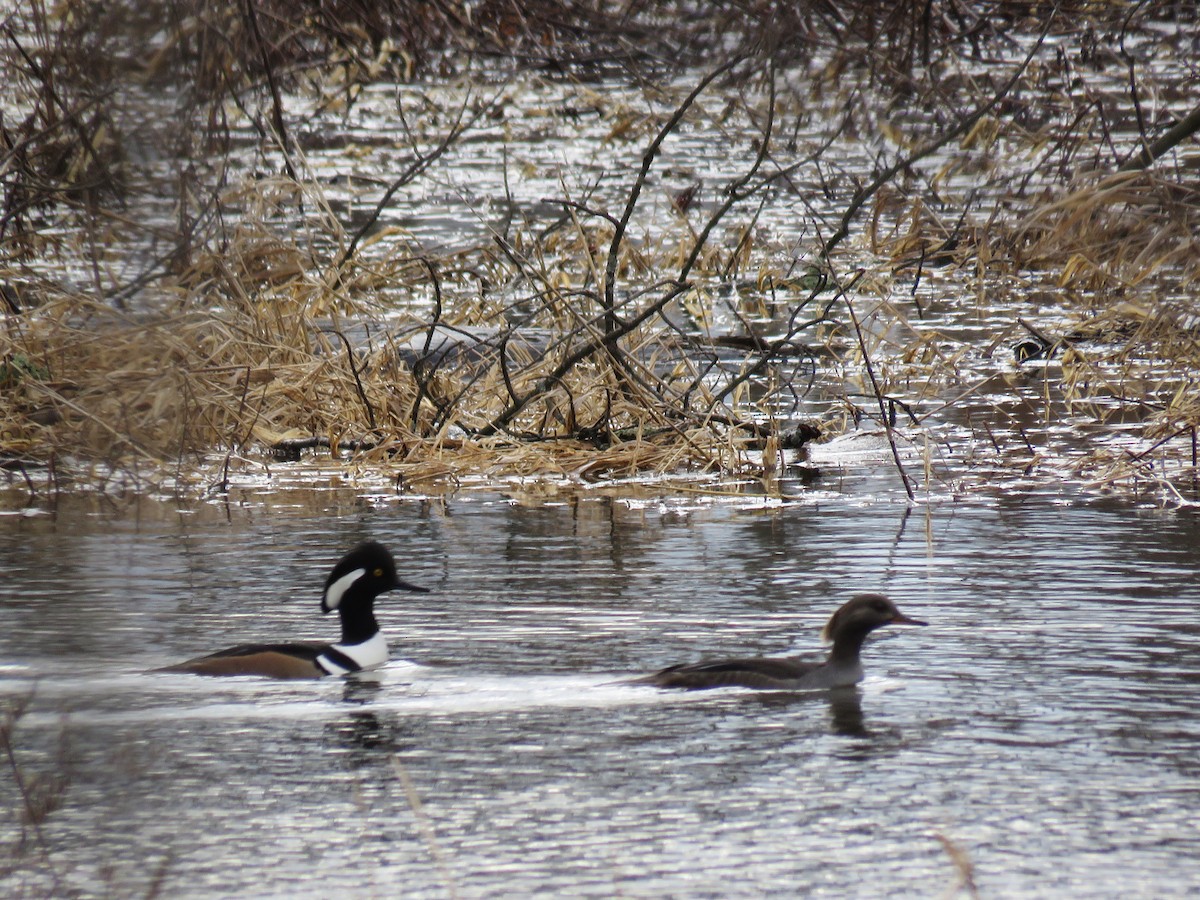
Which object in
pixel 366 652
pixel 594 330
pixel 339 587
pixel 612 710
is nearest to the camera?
pixel 612 710

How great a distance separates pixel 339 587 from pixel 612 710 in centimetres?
128

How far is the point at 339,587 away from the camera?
7051 mm

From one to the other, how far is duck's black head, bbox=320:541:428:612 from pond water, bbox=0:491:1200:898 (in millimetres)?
244

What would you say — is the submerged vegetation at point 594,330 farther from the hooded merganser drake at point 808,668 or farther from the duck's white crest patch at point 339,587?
the hooded merganser drake at point 808,668

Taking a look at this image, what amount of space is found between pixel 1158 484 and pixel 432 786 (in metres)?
4.97

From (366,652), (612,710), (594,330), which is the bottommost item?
(612,710)

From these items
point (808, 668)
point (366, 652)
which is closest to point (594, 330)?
point (366, 652)

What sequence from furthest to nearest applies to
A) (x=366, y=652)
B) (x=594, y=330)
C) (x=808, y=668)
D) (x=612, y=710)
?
(x=594, y=330)
(x=366, y=652)
(x=808, y=668)
(x=612, y=710)

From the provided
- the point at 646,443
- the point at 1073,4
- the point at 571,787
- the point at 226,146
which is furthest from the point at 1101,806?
the point at 1073,4

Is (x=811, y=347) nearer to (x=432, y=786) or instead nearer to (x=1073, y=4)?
(x=1073, y=4)

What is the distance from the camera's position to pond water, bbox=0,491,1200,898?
4.87m

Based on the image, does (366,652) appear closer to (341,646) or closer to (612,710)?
(341,646)

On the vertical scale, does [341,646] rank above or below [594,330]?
below

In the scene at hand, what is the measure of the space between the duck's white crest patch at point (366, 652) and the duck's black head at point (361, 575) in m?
0.16
